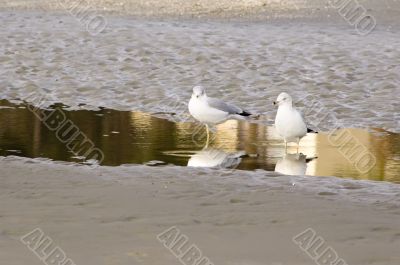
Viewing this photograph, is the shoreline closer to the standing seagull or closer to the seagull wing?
the seagull wing

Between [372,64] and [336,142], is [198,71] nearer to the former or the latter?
[372,64]

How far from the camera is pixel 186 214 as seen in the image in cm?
798

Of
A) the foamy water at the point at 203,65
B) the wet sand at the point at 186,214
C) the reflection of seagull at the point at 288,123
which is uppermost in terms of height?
the foamy water at the point at 203,65

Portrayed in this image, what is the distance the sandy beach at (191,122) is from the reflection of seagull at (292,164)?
198 millimetres

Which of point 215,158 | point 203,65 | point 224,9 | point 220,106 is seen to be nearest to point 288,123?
point 215,158

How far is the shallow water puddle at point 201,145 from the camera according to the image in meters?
10.5

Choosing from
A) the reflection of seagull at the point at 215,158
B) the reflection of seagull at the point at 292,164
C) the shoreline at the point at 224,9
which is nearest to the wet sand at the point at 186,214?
the reflection of seagull at the point at 292,164

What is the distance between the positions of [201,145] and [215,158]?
0.85 metres

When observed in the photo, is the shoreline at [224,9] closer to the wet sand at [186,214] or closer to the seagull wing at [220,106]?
the seagull wing at [220,106]

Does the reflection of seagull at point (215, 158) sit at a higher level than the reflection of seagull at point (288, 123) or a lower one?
lower

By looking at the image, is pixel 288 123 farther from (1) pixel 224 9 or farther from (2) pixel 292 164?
(1) pixel 224 9

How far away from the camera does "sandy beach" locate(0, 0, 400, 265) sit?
7.25m

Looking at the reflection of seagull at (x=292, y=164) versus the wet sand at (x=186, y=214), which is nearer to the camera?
the wet sand at (x=186, y=214)

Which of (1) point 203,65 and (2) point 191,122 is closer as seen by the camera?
(2) point 191,122
